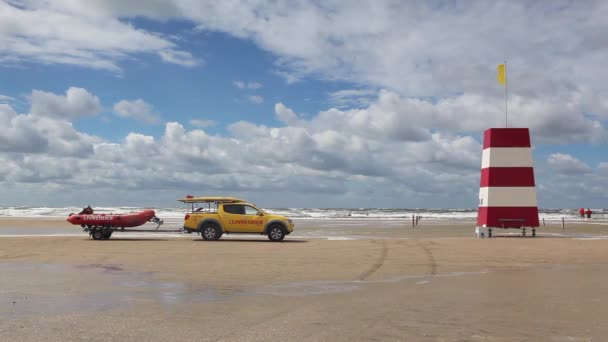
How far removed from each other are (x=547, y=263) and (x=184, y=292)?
10068 mm

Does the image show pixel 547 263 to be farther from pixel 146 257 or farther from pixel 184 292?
pixel 146 257

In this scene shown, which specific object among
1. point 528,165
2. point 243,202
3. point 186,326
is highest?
point 528,165

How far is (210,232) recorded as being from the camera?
23.0m

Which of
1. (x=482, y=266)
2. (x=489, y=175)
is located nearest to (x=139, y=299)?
(x=482, y=266)

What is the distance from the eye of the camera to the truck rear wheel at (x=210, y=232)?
22938 mm

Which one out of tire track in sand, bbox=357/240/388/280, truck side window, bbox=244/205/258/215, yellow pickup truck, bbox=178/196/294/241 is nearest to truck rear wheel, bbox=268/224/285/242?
yellow pickup truck, bbox=178/196/294/241

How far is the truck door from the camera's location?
22.9 meters

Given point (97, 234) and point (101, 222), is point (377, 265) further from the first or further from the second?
point (97, 234)

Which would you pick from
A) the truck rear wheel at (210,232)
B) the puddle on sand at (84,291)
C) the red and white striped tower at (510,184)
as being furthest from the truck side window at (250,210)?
the puddle on sand at (84,291)

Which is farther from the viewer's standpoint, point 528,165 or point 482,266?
point 528,165

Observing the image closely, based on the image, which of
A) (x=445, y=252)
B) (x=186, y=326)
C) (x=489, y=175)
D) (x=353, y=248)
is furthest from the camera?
(x=489, y=175)

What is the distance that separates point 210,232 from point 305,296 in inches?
571

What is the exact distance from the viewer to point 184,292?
9508 millimetres

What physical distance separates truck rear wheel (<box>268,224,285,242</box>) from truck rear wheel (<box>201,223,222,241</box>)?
88.6 inches
